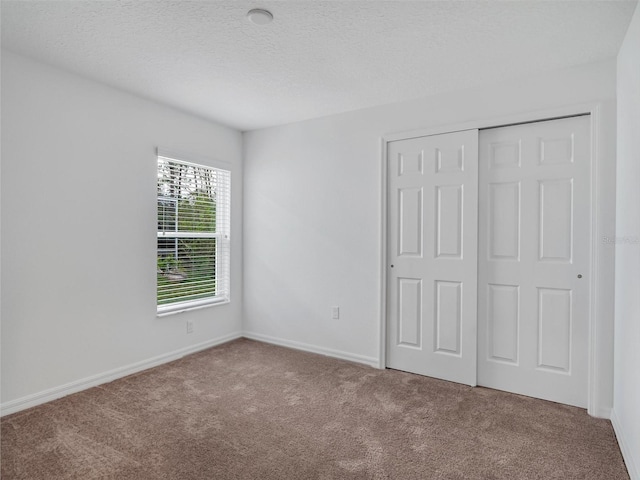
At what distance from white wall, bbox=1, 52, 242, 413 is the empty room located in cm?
2

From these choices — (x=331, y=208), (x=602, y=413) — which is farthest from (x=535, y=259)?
(x=331, y=208)

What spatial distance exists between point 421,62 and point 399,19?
0.57 m

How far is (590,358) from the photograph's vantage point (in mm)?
2576

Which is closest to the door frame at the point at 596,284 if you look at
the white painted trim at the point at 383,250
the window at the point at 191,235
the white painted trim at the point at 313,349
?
the white painted trim at the point at 383,250

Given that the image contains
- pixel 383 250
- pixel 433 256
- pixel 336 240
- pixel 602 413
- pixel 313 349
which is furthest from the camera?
pixel 313 349

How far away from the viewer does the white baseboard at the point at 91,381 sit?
8.36 ft

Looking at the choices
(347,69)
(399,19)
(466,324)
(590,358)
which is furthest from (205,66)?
(590,358)

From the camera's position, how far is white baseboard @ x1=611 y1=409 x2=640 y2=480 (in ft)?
6.04

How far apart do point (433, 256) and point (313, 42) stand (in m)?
1.92

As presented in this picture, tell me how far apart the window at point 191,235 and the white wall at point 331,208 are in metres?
0.32

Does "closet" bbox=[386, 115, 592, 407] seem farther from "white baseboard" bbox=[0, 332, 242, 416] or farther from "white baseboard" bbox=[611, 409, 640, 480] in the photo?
"white baseboard" bbox=[0, 332, 242, 416]

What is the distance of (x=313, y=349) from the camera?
3.91 m

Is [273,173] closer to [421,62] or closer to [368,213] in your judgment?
[368,213]

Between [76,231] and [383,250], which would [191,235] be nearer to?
[76,231]
